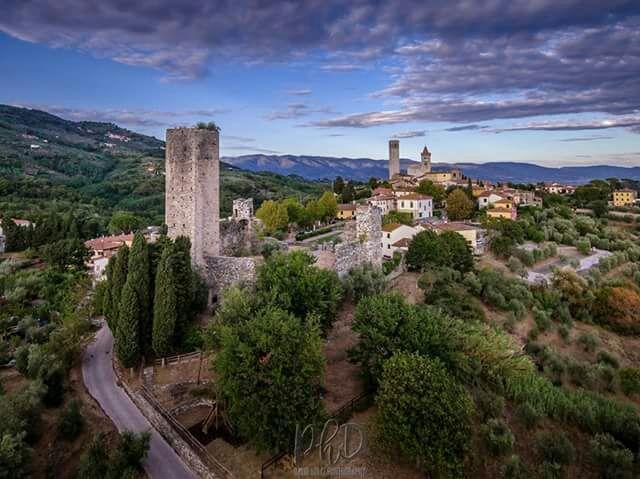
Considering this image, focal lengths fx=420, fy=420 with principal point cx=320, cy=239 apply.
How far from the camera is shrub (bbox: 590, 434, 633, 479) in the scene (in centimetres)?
1329

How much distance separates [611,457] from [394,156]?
89687mm

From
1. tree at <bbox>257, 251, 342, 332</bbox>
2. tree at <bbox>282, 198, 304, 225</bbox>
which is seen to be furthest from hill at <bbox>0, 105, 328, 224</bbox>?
tree at <bbox>257, 251, 342, 332</bbox>

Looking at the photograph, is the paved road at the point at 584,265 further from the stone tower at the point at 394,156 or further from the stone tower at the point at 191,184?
the stone tower at the point at 394,156

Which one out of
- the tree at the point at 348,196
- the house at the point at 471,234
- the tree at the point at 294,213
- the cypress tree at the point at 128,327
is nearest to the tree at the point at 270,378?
the cypress tree at the point at 128,327

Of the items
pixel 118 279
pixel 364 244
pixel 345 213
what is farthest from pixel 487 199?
pixel 118 279

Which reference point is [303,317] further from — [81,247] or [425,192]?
[425,192]

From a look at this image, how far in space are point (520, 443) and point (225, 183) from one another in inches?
3828

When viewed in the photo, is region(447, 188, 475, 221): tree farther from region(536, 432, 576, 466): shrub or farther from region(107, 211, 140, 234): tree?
region(107, 211, 140, 234): tree

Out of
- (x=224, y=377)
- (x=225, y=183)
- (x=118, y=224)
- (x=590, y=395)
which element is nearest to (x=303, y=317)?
(x=224, y=377)

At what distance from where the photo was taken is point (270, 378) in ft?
42.1

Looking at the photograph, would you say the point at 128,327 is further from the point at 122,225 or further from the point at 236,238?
the point at 122,225

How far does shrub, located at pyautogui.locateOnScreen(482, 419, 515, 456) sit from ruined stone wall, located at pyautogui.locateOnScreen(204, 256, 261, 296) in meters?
12.3

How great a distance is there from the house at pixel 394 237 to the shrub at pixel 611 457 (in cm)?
2185

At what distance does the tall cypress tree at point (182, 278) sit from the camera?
1900cm
